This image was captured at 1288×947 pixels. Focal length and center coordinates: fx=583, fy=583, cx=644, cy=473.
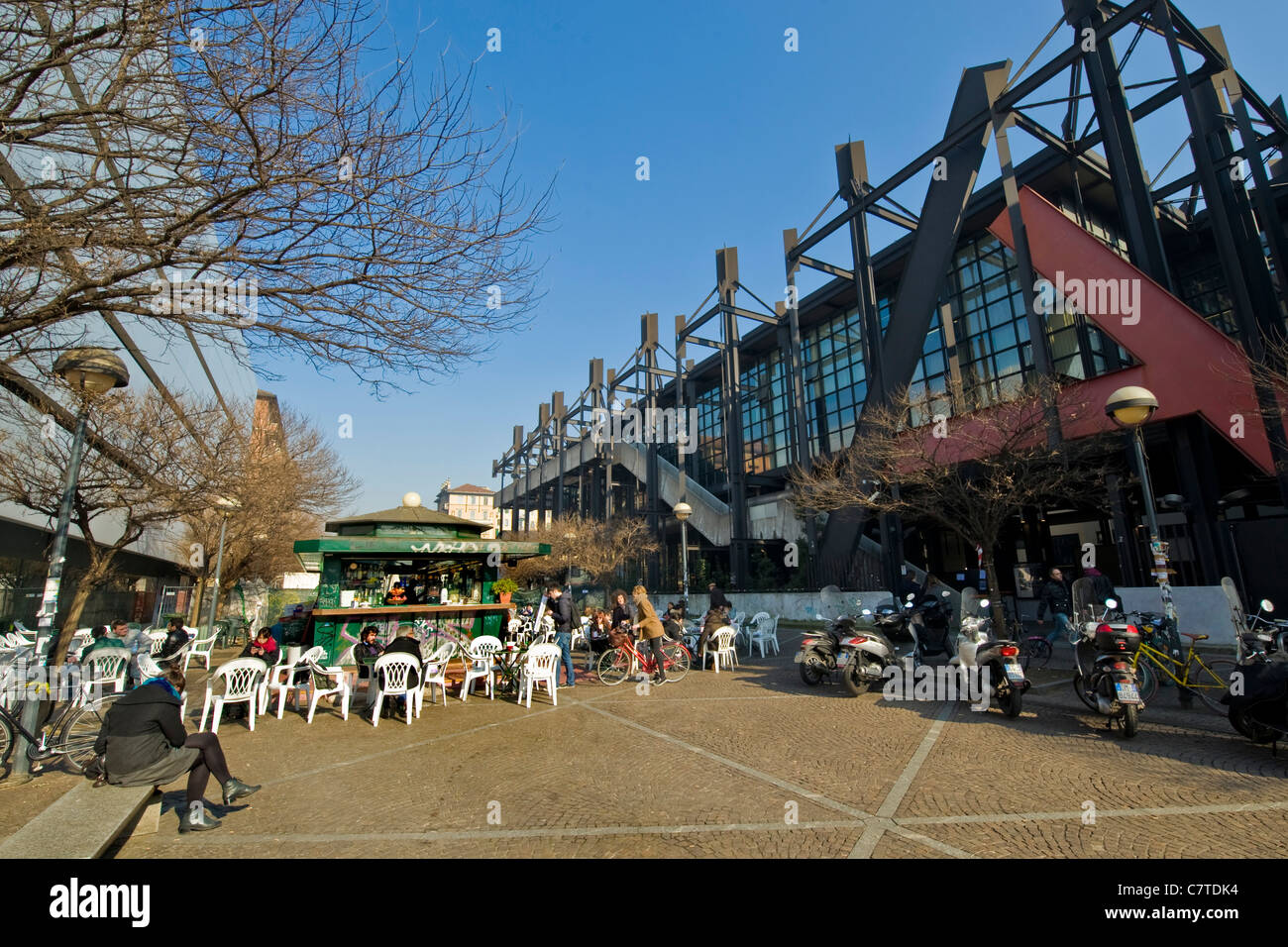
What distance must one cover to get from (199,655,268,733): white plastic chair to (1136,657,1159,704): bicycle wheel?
10.4m

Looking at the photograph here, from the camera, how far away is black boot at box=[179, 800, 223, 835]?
4098mm

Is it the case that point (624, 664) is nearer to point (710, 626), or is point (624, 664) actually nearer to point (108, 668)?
point (710, 626)

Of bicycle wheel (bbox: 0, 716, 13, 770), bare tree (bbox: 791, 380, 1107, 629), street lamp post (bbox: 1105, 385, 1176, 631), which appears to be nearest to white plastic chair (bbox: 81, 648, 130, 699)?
bicycle wheel (bbox: 0, 716, 13, 770)

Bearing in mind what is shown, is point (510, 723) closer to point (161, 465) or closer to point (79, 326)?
point (161, 465)

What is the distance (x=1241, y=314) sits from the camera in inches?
444

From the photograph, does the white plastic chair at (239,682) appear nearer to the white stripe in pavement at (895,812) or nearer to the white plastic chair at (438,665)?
the white plastic chair at (438,665)

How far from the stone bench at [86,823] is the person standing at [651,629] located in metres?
7.00

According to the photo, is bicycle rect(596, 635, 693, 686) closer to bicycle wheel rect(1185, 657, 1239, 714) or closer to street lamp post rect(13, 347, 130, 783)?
bicycle wheel rect(1185, 657, 1239, 714)

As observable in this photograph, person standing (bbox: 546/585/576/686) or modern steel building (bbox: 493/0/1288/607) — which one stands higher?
modern steel building (bbox: 493/0/1288/607)

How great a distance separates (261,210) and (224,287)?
765 millimetres

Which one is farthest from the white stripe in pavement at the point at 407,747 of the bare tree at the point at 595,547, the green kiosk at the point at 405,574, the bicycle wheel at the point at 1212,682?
the bare tree at the point at 595,547

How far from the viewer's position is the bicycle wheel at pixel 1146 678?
21.1 ft

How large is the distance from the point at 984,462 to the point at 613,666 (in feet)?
26.2
